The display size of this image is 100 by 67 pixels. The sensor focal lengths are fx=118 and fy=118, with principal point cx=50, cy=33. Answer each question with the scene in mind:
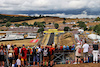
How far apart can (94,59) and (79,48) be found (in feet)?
3.49

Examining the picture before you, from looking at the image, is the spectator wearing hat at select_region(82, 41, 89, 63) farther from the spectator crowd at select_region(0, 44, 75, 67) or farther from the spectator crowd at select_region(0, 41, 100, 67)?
the spectator crowd at select_region(0, 44, 75, 67)

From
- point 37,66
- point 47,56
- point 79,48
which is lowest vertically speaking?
point 37,66

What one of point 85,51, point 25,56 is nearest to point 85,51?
point 85,51

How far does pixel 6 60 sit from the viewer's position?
716cm

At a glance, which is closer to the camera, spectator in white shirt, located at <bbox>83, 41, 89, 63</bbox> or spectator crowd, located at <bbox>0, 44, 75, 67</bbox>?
spectator crowd, located at <bbox>0, 44, 75, 67</bbox>

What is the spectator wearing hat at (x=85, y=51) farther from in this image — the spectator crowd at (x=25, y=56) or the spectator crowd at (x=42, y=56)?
the spectator crowd at (x=25, y=56)

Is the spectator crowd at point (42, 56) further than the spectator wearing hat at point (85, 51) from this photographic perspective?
No

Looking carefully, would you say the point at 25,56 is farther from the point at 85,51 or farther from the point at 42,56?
the point at 85,51

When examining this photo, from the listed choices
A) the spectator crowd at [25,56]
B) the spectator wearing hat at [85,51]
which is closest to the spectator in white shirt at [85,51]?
the spectator wearing hat at [85,51]

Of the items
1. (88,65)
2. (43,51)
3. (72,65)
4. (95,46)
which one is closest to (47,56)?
(43,51)

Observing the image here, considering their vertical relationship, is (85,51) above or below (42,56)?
above

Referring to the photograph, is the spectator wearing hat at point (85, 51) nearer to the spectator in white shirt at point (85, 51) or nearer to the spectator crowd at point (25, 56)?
the spectator in white shirt at point (85, 51)

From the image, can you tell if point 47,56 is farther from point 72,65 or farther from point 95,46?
point 95,46

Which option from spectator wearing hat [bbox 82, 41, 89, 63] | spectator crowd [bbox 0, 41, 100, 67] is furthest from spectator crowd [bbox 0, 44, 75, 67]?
spectator wearing hat [bbox 82, 41, 89, 63]
